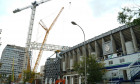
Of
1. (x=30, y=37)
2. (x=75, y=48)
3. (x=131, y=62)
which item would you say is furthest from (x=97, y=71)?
(x=30, y=37)

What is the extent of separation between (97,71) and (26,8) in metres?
82.6

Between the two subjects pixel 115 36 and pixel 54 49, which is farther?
pixel 54 49

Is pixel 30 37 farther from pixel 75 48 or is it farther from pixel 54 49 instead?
pixel 75 48

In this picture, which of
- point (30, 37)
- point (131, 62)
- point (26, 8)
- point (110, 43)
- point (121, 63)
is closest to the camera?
point (131, 62)

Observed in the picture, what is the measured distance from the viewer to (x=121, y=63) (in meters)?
31.5

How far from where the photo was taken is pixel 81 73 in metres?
34.3

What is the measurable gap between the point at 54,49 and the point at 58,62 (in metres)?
15.4

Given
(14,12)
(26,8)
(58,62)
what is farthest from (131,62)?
(14,12)

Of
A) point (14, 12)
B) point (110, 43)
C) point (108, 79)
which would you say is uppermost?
point (14, 12)

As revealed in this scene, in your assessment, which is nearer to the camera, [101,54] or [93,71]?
[93,71]

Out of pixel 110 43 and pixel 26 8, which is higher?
pixel 26 8

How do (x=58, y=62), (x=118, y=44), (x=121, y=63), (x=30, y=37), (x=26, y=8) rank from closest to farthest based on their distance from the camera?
(x=121, y=63), (x=118, y=44), (x=58, y=62), (x=30, y=37), (x=26, y=8)

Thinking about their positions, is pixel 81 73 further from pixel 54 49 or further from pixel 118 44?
pixel 54 49

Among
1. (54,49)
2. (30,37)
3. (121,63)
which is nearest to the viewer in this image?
(121,63)
